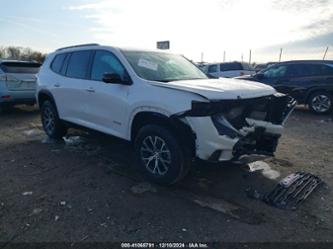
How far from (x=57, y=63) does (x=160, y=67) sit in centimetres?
274

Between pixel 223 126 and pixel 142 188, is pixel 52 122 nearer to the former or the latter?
pixel 142 188

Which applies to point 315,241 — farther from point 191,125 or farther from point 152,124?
point 152,124

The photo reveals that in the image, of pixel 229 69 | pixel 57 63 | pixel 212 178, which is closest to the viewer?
pixel 212 178

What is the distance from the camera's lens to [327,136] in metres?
7.60

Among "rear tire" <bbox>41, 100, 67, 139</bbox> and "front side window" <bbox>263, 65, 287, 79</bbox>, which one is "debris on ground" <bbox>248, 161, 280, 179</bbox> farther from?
"front side window" <bbox>263, 65, 287, 79</bbox>

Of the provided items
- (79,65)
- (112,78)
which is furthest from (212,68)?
(112,78)

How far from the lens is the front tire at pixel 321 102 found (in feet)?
34.1

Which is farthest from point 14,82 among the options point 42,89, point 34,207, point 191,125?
point 191,125

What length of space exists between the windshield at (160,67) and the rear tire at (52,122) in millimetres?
2554

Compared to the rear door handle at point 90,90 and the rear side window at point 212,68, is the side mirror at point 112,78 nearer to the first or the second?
the rear door handle at point 90,90

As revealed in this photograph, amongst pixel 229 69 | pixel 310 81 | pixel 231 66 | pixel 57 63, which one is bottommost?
pixel 229 69

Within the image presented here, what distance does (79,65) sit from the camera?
587 cm

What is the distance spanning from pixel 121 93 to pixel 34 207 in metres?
1.93

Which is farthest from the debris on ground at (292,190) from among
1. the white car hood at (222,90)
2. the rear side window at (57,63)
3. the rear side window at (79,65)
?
the rear side window at (57,63)
